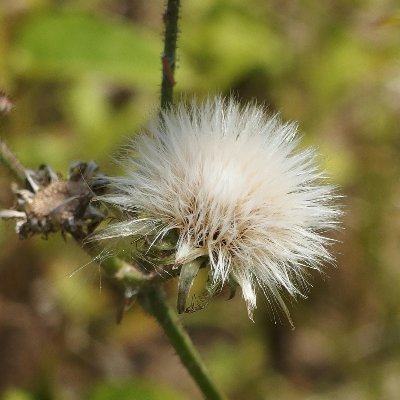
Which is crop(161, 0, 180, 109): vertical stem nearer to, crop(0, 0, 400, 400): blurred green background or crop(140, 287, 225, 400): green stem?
crop(140, 287, 225, 400): green stem

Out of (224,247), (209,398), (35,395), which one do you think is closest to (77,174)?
(224,247)

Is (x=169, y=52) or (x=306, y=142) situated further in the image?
(x=306, y=142)

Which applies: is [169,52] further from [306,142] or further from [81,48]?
[306,142]

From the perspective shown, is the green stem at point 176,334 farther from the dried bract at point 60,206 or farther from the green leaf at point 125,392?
the green leaf at point 125,392

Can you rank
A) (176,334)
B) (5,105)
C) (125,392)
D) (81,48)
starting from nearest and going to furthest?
(5,105), (176,334), (125,392), (81,48)

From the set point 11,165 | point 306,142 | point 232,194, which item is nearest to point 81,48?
point 11,165
